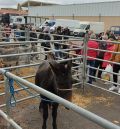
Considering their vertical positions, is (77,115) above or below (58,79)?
below

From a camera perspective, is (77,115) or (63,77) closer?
(63,77)

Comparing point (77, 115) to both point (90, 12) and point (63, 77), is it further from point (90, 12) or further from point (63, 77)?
point (90, 12)

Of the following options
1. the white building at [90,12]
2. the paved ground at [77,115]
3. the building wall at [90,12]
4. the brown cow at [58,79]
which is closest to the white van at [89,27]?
the building wall at [90,12]

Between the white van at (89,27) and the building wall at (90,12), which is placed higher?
the building wall at (90,12)

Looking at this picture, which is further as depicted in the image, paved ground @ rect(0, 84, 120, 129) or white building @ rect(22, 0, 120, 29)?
white building @ rect(22, 0, 120, 29)

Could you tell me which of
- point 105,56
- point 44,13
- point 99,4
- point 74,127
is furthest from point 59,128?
point 44,13

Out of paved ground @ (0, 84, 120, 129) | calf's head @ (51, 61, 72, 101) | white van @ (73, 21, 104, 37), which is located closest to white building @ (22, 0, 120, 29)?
white van @ (73, 21, 104, 37)

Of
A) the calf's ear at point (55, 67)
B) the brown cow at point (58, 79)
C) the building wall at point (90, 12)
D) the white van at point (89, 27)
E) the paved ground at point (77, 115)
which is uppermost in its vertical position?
the building wall at point (90, 12)

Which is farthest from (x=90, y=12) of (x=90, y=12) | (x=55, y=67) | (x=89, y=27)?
(x=55, y=67)

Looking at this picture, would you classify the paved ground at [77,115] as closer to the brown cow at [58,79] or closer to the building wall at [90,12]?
the brown cow at [58,79]

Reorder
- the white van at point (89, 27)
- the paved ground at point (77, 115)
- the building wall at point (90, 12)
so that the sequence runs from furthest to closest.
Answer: the building wall at point (90, 12), the white van at point (89, 27), the paved ground at point (77, 115)

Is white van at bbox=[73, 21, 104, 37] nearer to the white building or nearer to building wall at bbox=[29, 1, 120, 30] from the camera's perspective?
building wall at bbox=[29, 1, 120, 30]

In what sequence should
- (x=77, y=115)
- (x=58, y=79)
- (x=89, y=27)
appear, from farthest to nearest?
(x=89, y=27) → (x=77, y=115) → (x=58, y=79)

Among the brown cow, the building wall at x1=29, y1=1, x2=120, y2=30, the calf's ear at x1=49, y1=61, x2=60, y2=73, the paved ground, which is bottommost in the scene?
the paved ground
